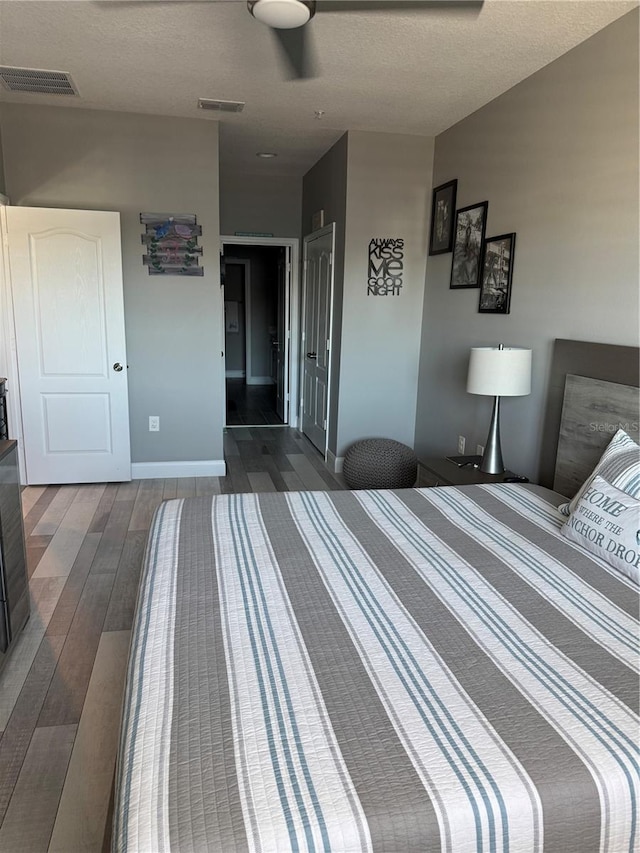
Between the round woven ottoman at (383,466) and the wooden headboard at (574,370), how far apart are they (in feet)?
3.62

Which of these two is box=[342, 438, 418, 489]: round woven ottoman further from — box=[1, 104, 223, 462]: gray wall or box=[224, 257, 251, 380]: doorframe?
box=[224, 257, 251, 380]: doorframe

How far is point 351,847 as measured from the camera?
0.91 metres

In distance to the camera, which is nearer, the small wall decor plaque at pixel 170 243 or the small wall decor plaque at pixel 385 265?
the small wall decor plaque at pixel 170 243

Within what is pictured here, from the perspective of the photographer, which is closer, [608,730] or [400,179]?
[608,730]

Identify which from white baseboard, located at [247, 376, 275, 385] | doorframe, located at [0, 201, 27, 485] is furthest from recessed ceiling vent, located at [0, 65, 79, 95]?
white baseboard, located at [247, 376, 275, 385]

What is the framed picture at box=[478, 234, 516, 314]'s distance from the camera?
3441 millimetres

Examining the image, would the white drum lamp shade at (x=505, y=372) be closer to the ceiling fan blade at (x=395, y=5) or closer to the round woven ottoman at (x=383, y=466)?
the round woven ottoman at (x=383, y=466)

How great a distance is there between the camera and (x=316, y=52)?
2.99 meters

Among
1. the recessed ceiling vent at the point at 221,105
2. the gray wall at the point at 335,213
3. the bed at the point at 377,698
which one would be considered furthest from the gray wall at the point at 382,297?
the bed at the point at 377,698

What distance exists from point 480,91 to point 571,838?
3.78 metres

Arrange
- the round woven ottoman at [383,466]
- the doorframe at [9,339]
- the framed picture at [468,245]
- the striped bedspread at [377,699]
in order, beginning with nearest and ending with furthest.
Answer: the striped bedspread at [377,699] → the framed picture at [468,245] → the doorframe at [9,339] → the round woven ottoman at [383,466]

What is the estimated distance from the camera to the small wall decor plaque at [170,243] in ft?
14.1

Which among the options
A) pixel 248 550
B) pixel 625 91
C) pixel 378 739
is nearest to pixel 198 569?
pixel 248 550

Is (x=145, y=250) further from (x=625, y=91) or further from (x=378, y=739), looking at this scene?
(x=378, y=739)
